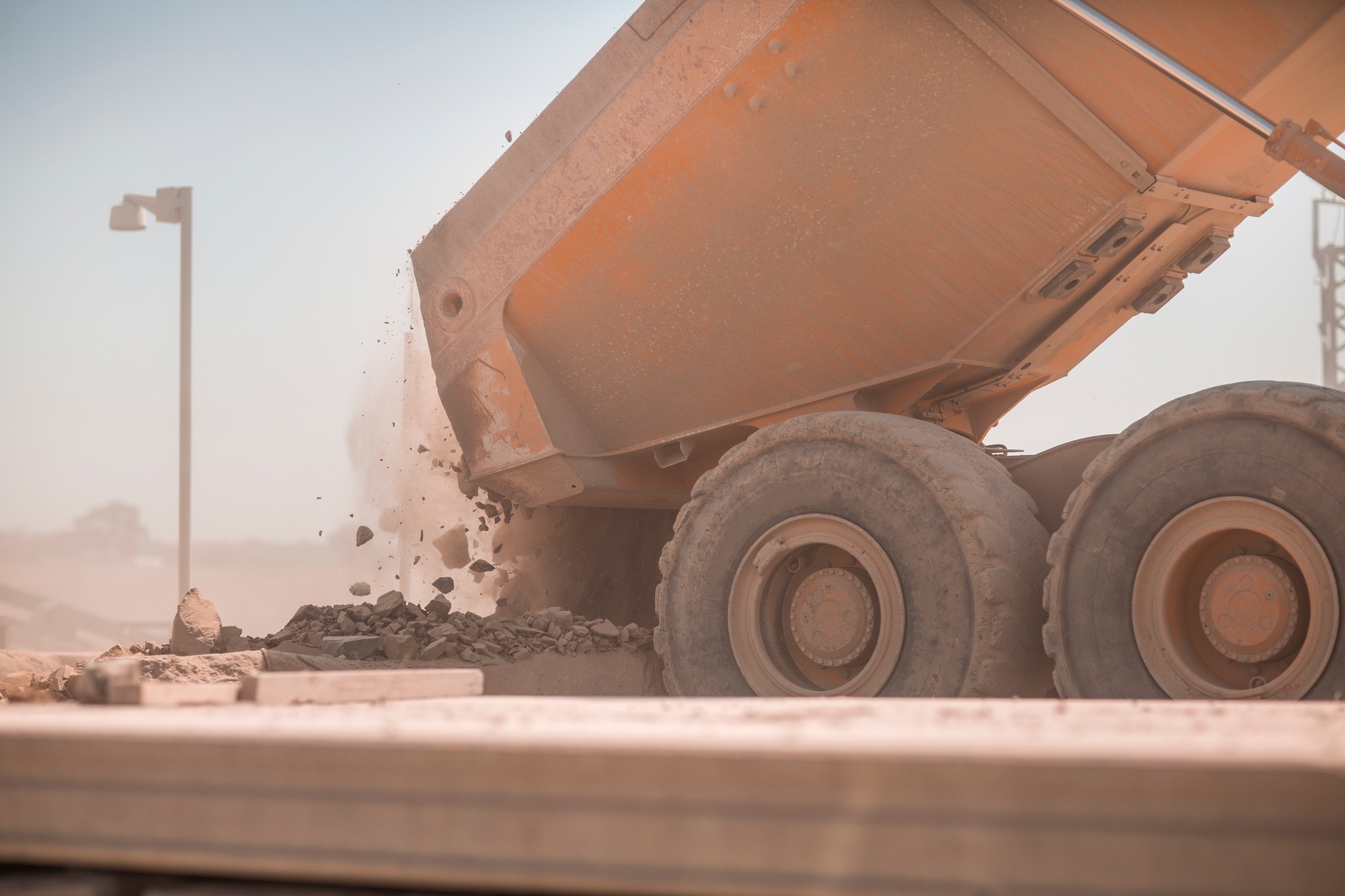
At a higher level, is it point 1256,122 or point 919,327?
point 1256,122

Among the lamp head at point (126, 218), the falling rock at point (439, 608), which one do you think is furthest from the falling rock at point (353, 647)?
the lamp head at point (126, 218)

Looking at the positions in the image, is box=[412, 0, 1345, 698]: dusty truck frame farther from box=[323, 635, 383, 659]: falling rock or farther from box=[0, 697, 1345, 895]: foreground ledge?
box=[0, 697, 1345, 895]: foreground ledge

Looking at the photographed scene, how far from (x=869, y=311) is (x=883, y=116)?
2.54ft

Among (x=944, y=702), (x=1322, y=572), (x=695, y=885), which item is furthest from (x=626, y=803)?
(x=1322, y=572)

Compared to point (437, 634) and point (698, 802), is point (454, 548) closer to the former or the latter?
point (437, 634)

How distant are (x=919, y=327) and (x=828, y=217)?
577 mm

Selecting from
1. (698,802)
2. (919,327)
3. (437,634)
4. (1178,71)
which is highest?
(1178,71)

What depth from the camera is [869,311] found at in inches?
180

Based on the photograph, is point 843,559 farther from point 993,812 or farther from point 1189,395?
point 993,812

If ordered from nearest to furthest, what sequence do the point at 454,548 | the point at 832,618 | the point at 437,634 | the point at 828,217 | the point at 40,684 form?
1. the point at 832,618
2. the point at 828,217
3. the point at 40,684
4. the point at 437,634
5. the point at 454,548

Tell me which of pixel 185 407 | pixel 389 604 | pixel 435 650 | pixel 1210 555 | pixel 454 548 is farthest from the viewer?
pixel 185 407

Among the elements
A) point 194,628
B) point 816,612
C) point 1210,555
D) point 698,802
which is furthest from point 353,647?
point 698,802

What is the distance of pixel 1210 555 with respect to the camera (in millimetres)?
3455

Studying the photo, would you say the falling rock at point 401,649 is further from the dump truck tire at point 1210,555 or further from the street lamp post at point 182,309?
the street lamp post at point 182,309
